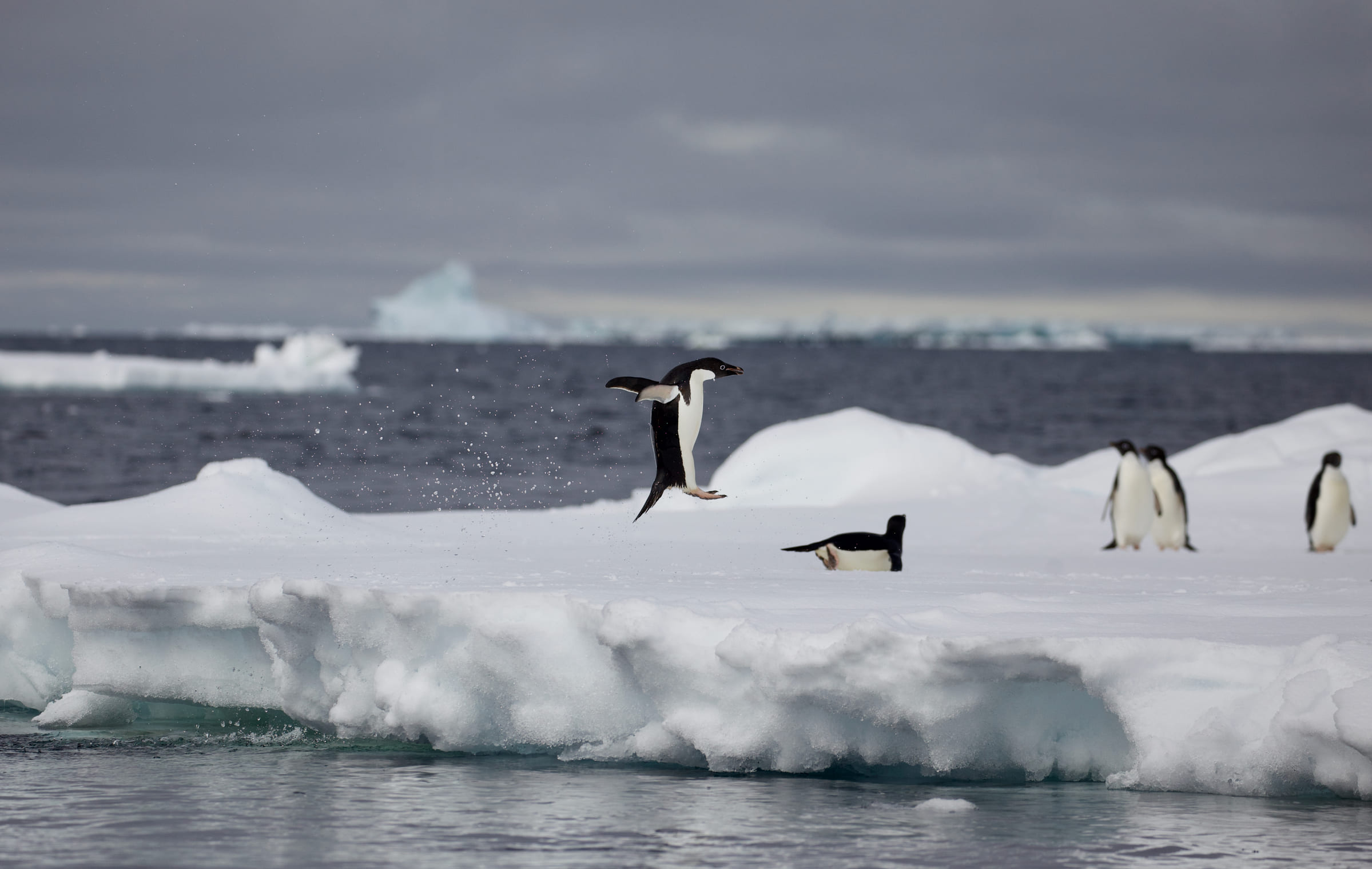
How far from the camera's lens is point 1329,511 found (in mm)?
11789

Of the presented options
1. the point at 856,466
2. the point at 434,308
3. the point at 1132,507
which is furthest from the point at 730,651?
the point at 434,308

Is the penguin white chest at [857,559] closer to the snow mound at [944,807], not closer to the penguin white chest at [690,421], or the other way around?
the penguin white chest at [690,421]

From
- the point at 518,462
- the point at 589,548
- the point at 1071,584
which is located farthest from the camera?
the point at 518,462

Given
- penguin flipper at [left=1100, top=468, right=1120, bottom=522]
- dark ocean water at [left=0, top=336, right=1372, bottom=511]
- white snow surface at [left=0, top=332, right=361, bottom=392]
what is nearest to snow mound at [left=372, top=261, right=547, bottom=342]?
dark ocean water at [left=0, top=336, right=1372, bottom=511]

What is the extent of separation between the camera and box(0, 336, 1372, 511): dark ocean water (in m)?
26.2

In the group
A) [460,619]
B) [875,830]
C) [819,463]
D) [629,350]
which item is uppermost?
[629,350]

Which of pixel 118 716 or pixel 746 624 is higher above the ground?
pixel 746 624

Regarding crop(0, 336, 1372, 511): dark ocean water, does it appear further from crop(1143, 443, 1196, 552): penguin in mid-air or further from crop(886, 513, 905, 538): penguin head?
crop(886, 513, 905, 538): penguin head

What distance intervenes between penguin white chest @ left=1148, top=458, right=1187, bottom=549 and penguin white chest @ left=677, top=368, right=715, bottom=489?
5.83 meters

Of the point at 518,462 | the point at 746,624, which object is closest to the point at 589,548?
the point at 746,624

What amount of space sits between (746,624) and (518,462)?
25.1 meters

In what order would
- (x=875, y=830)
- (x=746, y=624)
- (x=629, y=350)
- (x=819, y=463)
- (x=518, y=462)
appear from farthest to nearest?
(x=629, y=350)
(x=518, y=462)
(x=819, y=463)
(x=746, y=624)
(x=875, y=830)

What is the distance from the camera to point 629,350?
12694 centimetres

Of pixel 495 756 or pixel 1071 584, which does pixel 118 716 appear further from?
pixel 1071 584
